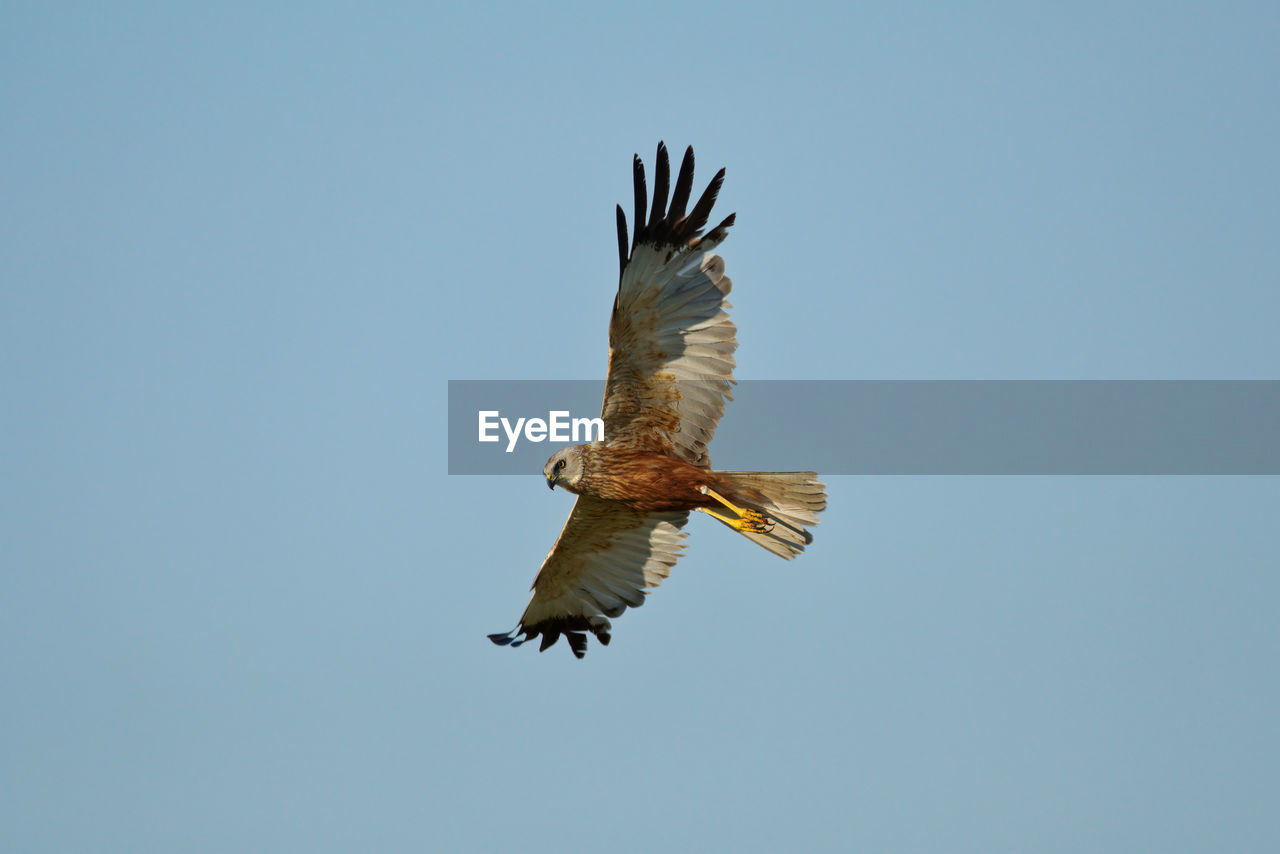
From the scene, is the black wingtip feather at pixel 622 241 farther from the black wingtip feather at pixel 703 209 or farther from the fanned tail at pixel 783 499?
the fanned tail at pixel 783 499

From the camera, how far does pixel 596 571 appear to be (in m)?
14.7

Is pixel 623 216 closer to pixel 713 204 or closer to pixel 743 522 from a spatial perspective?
pixel 713 204

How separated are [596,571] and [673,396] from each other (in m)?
2.43

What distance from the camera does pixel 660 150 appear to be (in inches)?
492

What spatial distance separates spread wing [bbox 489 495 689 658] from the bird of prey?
0.29 metres

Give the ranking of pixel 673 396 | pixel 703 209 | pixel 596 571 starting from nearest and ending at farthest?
pixel 703 209
pixel 673 396
pixel 596 571

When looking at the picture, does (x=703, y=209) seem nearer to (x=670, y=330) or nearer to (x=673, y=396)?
(x=670, y=330)

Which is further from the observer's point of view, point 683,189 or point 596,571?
point 596,571

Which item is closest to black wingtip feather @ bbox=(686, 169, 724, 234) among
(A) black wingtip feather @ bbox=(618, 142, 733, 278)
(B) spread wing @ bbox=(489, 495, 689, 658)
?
(A) black wingtip feather @ bbox=(618, 142, 733, 278)

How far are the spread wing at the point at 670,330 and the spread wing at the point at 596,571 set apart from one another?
1173 mm

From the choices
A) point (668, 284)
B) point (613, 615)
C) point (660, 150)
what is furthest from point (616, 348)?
point (613, 615)

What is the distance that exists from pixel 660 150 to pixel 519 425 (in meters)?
4.91

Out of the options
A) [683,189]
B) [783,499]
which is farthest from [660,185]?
[783,499]

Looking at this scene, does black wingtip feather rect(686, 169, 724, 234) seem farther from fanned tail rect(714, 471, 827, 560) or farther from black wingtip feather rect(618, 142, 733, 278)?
fanned tail rect(714, 471, 827, 560)
